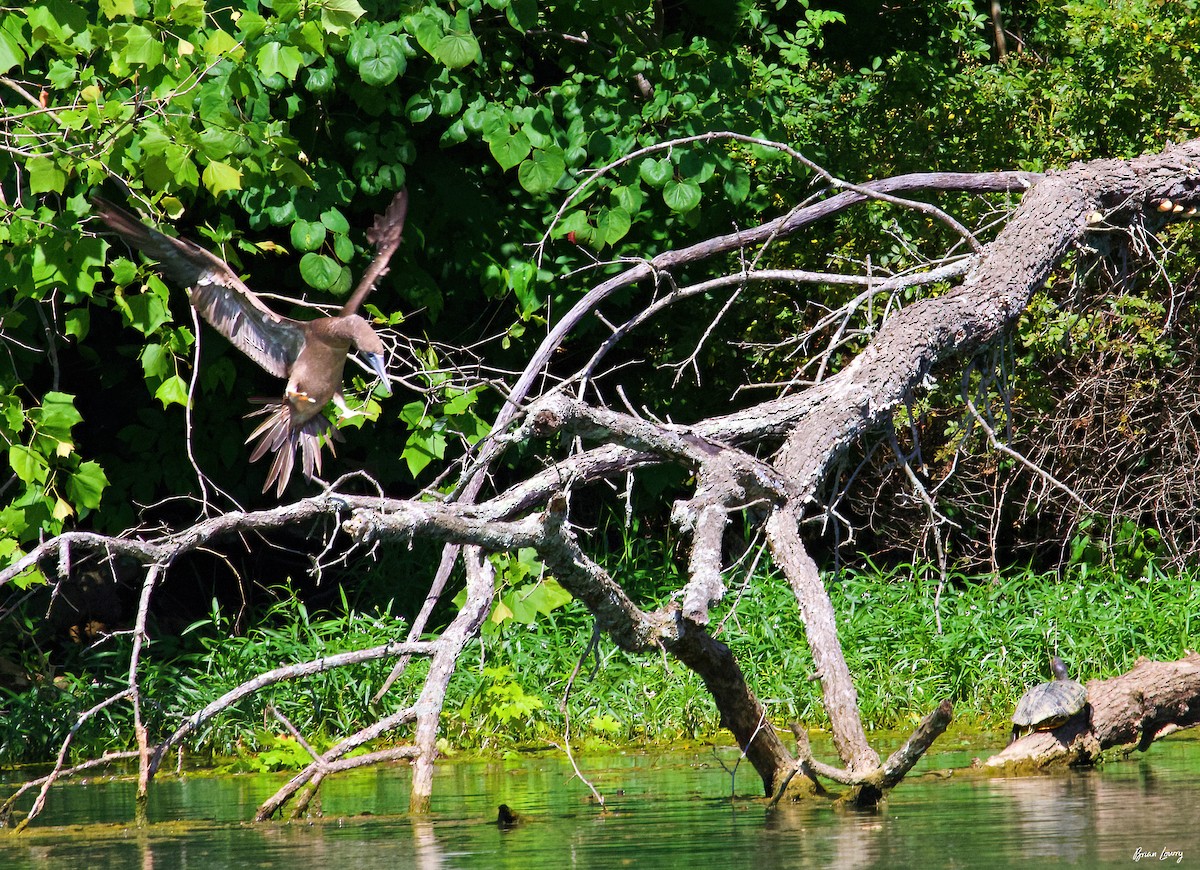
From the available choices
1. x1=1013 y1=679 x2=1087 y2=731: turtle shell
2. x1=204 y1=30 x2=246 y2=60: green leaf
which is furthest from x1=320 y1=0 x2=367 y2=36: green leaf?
x1=1013 y1=679 x2=1087 y2=731: turtle shell

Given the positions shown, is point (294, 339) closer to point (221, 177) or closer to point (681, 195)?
point (221, 177)

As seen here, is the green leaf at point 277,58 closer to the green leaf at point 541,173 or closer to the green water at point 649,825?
the green leaf at point 541,173

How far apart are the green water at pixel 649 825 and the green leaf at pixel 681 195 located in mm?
2234

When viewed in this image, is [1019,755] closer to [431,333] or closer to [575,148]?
[575,148]

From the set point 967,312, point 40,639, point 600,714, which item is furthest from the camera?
point 40,639

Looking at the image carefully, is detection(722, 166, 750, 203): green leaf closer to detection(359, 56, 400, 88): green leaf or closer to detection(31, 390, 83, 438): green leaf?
detection(359, 56, 400, 88): green leaf

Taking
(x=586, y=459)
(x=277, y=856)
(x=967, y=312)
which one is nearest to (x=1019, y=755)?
(x=967, y=312)

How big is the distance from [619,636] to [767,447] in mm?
4685

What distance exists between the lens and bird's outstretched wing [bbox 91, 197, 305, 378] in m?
5.04

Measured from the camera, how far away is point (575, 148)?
21.2ft

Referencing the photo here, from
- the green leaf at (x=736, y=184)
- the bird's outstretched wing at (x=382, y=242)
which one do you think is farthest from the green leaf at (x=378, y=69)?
the green leaf at (x=736, y=184)

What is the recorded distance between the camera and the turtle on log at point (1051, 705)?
5094 millimetres

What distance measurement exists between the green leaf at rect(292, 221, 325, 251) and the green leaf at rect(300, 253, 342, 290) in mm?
43

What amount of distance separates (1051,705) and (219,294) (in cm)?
328
